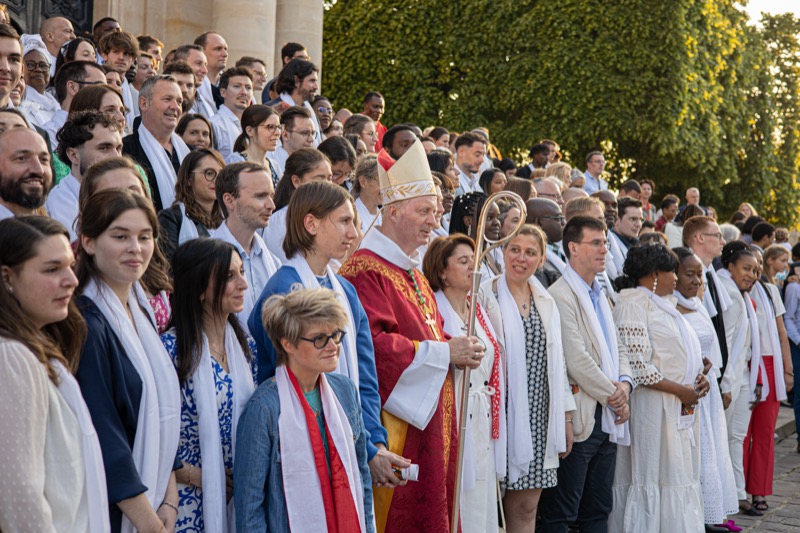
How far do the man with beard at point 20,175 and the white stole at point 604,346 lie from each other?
13.3ft

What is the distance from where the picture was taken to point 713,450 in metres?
9.07

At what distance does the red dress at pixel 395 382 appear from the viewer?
18.8 feet

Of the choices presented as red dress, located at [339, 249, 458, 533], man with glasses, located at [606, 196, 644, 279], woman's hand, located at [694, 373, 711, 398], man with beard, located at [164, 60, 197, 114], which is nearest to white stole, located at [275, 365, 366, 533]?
red dress, located at [339, 249, 458, 533]

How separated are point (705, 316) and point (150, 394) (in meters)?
6.15

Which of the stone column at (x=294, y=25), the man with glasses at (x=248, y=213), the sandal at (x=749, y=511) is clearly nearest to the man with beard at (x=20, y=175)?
the man with glasses at (x=248, y=213)

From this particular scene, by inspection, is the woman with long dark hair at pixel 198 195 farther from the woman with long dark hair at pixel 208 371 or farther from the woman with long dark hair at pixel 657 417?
the woman with long dark hair at pixel 657 417

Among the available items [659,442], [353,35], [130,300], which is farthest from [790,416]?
[353,35]

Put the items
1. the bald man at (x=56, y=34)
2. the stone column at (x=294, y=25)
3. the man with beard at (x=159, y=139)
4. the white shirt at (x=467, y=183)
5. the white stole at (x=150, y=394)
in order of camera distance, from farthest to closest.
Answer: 1. the stone column at (x=294, y=25)
2. the white shirt at (x=467, y=183)
3. the bald man at (x=56, y=34)
4. the man with beard at (x=159, y=139)
5. the white stole at (x=150, y=394)

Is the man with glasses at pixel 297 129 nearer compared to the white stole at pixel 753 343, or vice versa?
the man with glasses at pixel 297 129

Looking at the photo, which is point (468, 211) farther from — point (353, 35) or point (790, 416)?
point (353, 35)

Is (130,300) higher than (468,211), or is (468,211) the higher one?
(468,211)

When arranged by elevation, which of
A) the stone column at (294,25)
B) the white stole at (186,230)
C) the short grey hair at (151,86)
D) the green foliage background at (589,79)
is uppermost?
the green foliage background at (589,79)

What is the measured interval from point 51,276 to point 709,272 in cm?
765

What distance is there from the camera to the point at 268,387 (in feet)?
15.1
